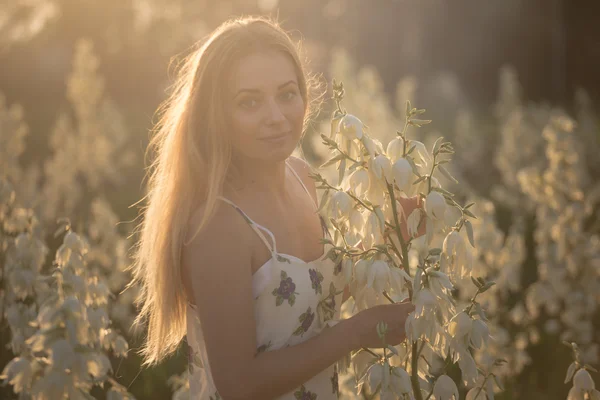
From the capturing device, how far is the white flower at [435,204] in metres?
1.59

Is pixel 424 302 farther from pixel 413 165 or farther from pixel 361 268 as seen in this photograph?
pixel 413 165

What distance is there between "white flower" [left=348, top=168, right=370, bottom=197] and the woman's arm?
384 millimetres

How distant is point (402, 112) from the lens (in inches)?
331

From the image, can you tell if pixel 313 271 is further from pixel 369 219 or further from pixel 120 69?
pixel 120 69

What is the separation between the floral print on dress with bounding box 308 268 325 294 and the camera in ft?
6.55

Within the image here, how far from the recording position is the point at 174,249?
6.23 ft

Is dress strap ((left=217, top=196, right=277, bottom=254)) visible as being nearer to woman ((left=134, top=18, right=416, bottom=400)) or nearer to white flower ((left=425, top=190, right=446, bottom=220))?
woman ((left=134, top=18, right=416, bottom=400))

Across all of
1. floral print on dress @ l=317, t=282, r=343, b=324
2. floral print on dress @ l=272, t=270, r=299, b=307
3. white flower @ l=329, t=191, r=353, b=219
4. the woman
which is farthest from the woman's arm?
white flower @ l=329, t=191, r=353, b=219

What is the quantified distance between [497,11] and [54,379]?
1521 cm

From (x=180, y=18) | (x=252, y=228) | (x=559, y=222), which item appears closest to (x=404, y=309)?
(x=252, y=228)

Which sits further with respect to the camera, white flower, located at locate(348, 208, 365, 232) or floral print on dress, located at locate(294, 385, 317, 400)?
floral print on dress, located at locate(294, 385, 317, 400)

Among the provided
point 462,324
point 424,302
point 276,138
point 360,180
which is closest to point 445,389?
point 462,324

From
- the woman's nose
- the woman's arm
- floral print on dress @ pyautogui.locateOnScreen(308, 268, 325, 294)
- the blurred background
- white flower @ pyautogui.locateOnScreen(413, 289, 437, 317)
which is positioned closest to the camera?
white flower @ pyautogui.locateOnScreen(413, 289, 437, 317)

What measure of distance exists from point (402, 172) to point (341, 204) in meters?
0.19
